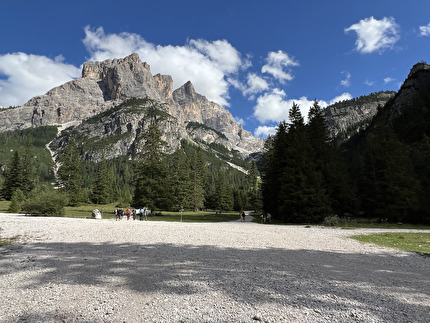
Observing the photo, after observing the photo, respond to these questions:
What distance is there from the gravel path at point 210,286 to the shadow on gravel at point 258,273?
0.03m

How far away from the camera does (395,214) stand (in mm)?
29188

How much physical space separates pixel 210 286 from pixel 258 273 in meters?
1.87

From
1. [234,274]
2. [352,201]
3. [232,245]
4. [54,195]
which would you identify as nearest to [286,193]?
[352,201]

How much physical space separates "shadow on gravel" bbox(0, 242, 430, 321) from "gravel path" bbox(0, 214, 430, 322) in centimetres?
3

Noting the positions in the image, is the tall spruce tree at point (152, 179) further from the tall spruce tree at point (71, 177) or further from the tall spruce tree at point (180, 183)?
the tall spruce tree at point (71, 177)

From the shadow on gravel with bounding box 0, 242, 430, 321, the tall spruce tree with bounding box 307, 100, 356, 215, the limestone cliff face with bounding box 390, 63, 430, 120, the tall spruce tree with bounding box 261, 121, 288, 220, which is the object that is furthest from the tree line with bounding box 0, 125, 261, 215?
the limestone cliff face with bounding box 390, 63, 430, 120

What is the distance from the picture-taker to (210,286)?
6.24 metres

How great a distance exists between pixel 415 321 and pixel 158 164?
137 feet

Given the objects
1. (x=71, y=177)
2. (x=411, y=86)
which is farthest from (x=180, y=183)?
(x=411, y=86)

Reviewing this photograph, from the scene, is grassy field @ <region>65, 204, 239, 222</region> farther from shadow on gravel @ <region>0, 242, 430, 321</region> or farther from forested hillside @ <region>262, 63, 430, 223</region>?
shadow on gravel @ <region>0, 242, 430, 321</region>

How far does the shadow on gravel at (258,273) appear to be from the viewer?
5.59 m

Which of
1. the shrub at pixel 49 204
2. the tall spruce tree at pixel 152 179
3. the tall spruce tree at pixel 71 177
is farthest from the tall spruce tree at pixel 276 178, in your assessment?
the tall spruce tree at pixel 71 177

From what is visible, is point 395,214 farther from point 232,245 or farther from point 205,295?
point 205,295

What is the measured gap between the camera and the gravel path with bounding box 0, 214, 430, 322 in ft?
15.8
